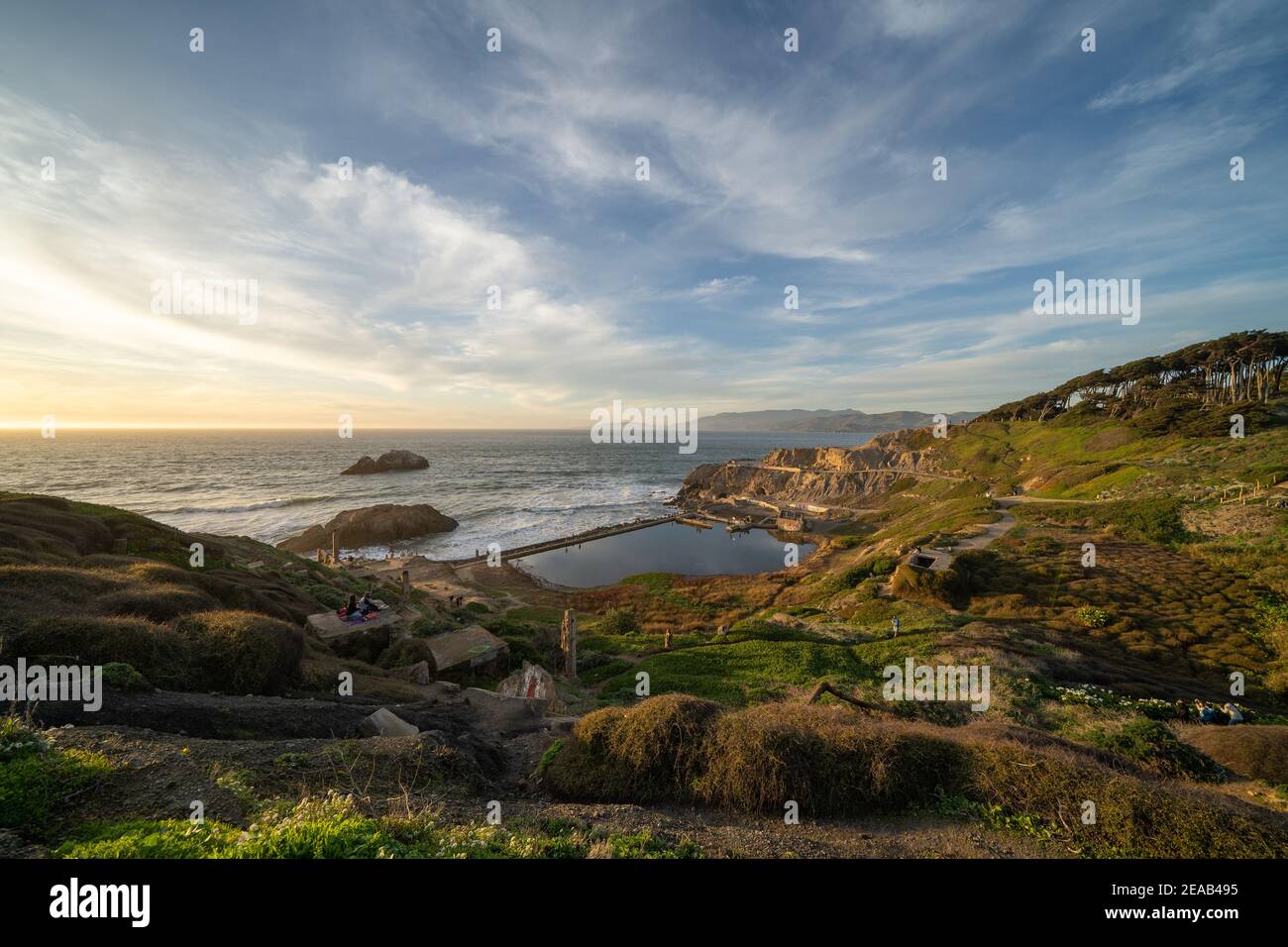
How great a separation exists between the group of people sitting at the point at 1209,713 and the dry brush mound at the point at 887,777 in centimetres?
650

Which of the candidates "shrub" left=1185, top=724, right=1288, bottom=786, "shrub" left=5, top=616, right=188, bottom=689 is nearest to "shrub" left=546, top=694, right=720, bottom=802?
"shrub" left=5, top=616, right=188, bottom=689

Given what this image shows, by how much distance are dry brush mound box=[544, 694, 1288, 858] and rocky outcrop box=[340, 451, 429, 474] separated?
12334cm

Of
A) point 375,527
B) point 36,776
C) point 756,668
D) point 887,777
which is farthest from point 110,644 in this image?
point 375,527

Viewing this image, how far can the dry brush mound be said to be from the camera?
577 centimetres

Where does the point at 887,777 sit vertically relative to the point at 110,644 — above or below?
below

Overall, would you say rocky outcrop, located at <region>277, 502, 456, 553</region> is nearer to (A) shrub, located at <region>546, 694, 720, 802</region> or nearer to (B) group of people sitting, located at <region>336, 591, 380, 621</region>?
(B) group of people sitting, located at <region>336, 591, 380, 621</region>

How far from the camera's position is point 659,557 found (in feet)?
176

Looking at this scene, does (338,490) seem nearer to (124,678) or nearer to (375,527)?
(375,527)

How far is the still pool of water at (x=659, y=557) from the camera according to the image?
1863 inches

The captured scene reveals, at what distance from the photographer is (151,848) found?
12.5 feet

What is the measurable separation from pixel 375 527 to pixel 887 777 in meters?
61.7

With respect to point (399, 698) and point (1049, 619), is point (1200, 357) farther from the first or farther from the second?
point (399, 698)

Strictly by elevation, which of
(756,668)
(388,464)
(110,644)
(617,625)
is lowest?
(617,625)
